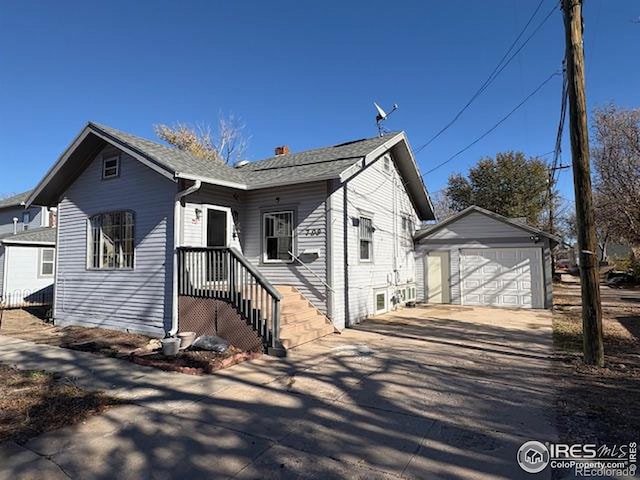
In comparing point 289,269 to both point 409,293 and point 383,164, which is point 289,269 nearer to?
point 383,164

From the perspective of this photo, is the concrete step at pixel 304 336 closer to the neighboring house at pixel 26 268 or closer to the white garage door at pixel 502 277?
the white garage door at pixel 502 277

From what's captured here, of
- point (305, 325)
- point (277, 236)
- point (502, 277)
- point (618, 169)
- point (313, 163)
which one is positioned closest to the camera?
point (305, 325)

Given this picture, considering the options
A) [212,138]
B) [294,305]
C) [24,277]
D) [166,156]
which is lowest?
[294,305]

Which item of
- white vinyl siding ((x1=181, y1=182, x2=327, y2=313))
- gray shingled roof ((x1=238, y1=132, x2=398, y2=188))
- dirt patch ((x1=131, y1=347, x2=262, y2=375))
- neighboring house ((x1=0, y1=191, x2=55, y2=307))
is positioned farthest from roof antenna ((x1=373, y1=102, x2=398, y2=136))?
neighboring house ((x1=0, y1=191, x2=55, y2=307))

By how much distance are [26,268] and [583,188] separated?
68.4 ft

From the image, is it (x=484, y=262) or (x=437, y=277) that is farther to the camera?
(x=437, y=277)

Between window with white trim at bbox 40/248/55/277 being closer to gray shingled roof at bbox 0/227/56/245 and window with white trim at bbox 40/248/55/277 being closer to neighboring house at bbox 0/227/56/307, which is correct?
neighboring house at bbox 0/227/56/307

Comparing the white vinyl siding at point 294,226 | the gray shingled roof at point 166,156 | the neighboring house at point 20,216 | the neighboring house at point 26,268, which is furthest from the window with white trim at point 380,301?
the neighboring house at point 20,216

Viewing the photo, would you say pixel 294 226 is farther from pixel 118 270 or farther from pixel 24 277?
pixel 24 277

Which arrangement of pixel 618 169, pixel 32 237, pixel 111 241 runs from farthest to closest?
1. pixel 618 169
2. pixel 32 237
3. pixel 111 241

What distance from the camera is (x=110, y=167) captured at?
9.84 m

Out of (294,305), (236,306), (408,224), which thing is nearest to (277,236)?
(294,305)

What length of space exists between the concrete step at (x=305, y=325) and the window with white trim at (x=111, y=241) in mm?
4483

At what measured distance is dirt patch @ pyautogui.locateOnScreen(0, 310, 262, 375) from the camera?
242 inches
